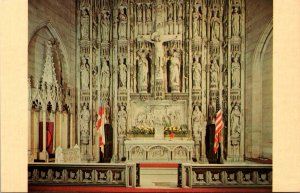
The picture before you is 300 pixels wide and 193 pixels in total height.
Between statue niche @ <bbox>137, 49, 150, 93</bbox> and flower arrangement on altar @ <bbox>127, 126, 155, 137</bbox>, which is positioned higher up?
statue niche @ <bbox>137, 49, 150, 93</bbox>

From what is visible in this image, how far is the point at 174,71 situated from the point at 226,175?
261 inches

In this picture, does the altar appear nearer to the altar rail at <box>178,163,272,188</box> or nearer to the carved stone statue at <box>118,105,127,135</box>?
the carved stone statue at <box>118,105,127,135</box>

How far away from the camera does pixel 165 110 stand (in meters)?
14.9

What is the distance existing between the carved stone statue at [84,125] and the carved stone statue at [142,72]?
8.32 ft

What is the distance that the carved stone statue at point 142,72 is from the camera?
14.9 meters

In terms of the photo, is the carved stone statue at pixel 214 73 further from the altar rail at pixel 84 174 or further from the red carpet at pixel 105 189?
the altar rail at pixel 84 174

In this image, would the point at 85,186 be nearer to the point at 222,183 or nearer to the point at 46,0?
the point at 222,183

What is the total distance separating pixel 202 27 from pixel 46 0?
643cm

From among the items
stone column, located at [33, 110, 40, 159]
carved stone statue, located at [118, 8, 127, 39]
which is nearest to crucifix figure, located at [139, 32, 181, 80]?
carved stone statue, located at [118, 8, 127, 39]

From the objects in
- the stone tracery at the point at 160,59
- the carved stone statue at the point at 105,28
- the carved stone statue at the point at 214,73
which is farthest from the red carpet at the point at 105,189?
the carved stone statue at the point at 105,28

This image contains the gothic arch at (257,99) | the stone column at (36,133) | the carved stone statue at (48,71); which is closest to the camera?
the stone column at (36,133)

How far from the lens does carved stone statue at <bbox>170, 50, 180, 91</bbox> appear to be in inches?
580

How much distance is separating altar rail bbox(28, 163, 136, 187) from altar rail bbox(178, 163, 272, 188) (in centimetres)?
151
